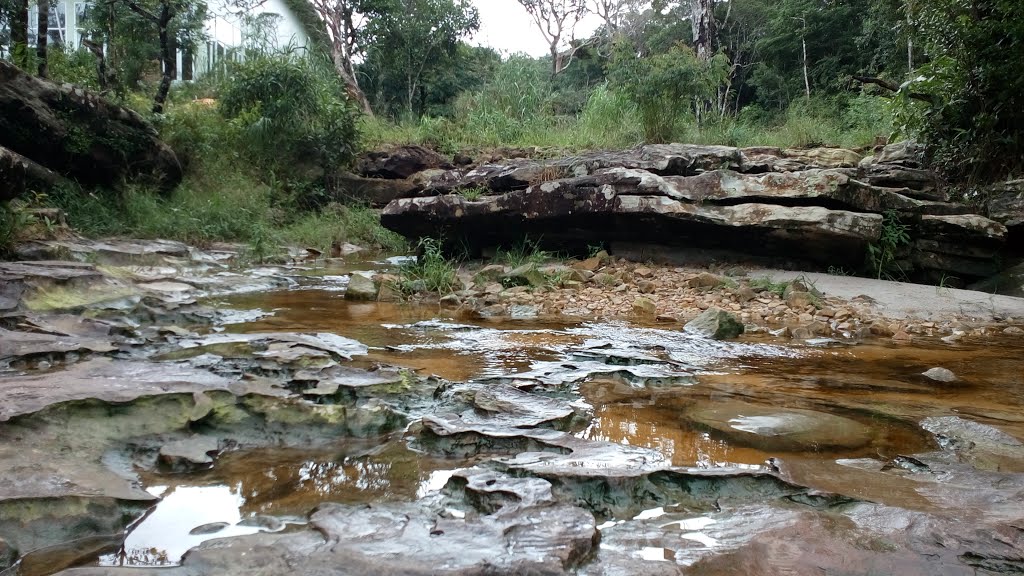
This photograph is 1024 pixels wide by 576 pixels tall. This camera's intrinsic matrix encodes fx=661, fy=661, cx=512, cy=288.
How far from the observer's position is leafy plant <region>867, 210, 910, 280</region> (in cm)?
551

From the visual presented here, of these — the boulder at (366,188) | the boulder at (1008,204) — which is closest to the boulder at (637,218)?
the boulder at (1008,204)

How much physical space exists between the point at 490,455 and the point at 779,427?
3.17 feet

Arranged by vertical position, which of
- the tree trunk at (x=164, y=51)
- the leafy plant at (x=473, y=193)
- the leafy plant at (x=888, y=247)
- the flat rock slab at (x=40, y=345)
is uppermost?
the tree trunk at (x=164, y=51)

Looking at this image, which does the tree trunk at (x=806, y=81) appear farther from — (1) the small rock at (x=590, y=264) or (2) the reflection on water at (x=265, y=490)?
(2) the reflection on water at (x=265, y=490)

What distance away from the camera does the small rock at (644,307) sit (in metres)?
4.70

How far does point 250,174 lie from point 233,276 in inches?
213

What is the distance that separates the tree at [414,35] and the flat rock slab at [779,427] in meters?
14.3

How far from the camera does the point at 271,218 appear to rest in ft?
32.6

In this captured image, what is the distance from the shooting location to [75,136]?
766cm

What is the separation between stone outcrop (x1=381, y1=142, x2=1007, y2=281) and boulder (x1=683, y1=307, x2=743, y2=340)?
202 cm

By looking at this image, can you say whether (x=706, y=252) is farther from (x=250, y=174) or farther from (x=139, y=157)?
(x=250, y=174)

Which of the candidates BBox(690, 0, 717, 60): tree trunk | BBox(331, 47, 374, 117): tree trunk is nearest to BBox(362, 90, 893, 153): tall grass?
BBox(690, 0, 717, 60): tree trunk

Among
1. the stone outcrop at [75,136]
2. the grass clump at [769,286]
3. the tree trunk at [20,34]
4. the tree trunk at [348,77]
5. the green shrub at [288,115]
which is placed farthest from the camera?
the tree trunk at [348,77]

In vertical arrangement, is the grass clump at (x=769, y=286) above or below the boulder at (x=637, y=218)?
below
